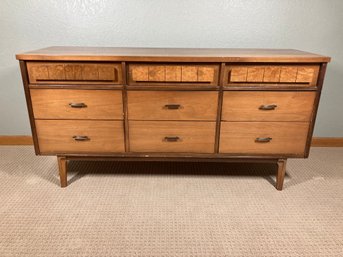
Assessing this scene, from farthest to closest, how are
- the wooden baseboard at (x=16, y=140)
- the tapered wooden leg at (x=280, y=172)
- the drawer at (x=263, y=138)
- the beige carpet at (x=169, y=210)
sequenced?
the wooden baseboard at (x=16, y=140)
the tapered wooden leg at (x=280, y=172)
the drawer at (x=263, y=138)
the beige carpet at (x=169, y=210)

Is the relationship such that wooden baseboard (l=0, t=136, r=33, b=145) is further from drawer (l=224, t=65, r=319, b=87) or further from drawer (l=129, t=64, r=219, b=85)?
drawer (l=224, t=65, r=319, b=87)

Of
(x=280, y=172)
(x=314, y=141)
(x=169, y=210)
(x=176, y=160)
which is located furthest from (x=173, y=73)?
(x=314, y=141)

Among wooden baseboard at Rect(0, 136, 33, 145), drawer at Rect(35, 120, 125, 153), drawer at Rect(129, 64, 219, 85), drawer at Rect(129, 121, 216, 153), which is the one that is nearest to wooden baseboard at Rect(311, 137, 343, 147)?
drawer at Rect(129, 121, 216, 153)

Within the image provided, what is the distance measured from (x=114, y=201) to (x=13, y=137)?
47.4 inches

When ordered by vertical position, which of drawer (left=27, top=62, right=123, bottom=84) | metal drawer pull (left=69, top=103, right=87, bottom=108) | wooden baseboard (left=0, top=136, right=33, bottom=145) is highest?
drawer (left=27, top=62, right=123, bottom=84)

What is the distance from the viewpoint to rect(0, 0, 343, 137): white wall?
179cm

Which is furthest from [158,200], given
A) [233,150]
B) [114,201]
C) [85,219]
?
[233,150]

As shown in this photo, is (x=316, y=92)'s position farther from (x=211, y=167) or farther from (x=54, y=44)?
(x=54, y=44)

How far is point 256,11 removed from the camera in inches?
71.1

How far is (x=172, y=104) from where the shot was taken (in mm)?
1403

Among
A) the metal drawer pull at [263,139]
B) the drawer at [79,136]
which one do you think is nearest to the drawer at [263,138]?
the metal drawer pull at [263,139]

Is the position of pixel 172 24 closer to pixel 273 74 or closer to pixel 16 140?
pixel 273 74

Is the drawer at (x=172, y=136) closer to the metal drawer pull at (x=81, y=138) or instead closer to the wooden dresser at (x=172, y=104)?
the wooden dresser at (x=172, y=104)

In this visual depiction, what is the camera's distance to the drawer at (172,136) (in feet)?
4.74
